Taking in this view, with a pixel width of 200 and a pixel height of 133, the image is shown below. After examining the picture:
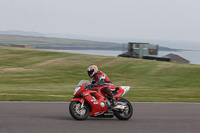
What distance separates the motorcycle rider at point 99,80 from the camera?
Result: 8789 mm

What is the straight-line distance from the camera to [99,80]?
28.9ft

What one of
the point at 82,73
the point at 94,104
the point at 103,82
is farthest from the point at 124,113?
the point at 82,73

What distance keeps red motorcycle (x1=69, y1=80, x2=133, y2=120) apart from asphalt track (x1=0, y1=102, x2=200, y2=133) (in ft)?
0.60

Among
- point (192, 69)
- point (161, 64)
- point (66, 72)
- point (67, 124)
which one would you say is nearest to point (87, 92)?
point (67, 124)

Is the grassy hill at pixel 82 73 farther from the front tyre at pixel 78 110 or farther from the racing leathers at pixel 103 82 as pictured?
the front tyre at pixel 78 110

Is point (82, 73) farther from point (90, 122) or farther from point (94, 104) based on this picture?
point (90, 122)

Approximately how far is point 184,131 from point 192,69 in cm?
2294

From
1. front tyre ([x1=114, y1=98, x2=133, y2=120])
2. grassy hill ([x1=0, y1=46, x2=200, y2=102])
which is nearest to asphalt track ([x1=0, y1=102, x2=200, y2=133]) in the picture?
front tyre ([x1=114, y1=98, x2=133, y2=120])

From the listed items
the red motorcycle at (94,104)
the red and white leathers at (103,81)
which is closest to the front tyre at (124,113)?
the red motorcycle at (94,104)

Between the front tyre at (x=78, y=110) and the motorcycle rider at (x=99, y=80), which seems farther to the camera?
the motorcycle rider at (x=99, y=80)

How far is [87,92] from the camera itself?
8781mm

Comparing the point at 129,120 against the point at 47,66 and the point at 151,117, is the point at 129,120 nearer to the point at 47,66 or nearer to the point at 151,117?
the point at 151,117

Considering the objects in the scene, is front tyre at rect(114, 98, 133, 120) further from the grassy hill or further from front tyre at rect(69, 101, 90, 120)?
the grassy hill

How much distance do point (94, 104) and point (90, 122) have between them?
530 millimetres
